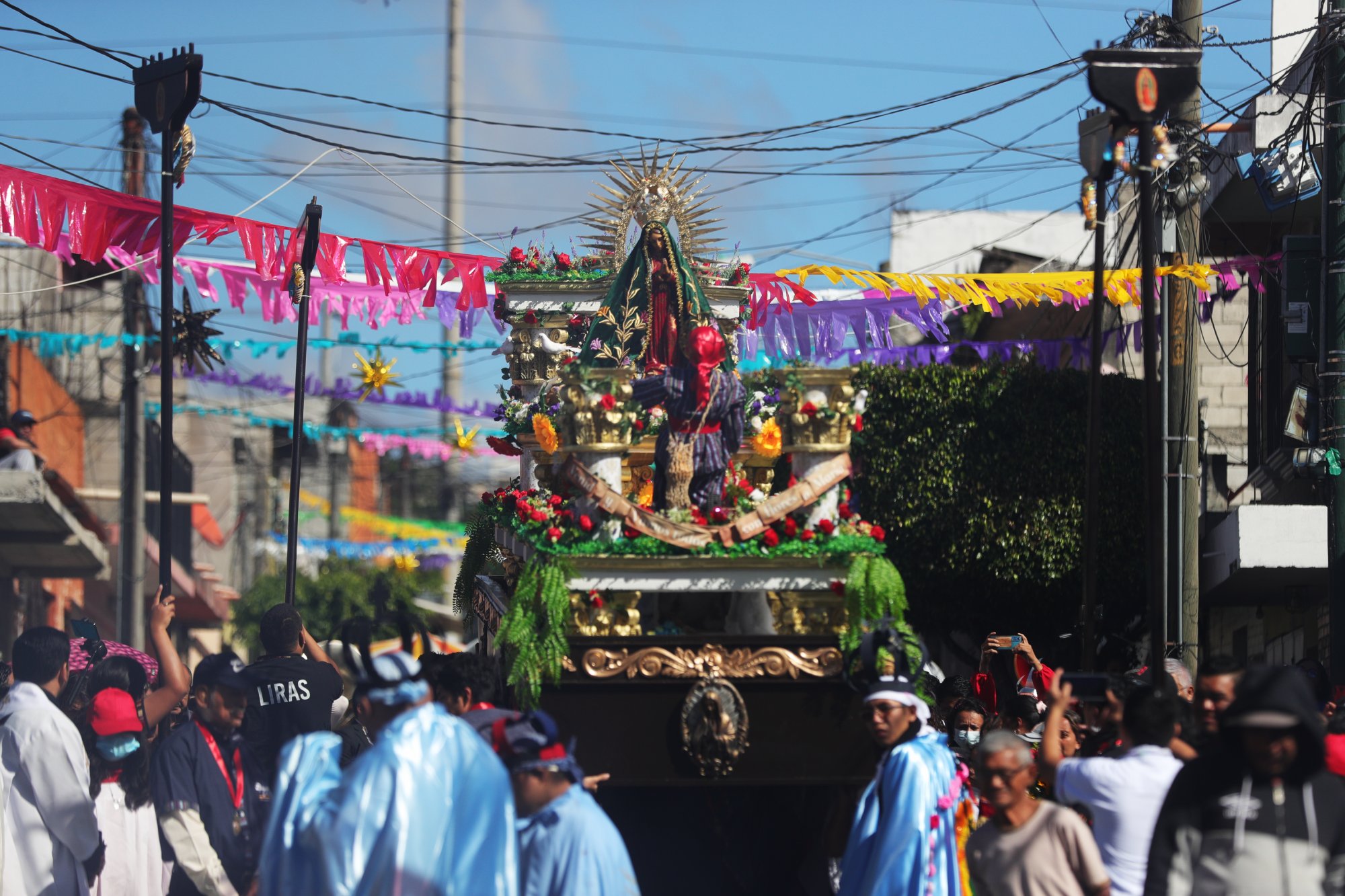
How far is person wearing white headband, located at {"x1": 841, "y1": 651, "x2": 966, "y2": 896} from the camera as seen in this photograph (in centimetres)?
775

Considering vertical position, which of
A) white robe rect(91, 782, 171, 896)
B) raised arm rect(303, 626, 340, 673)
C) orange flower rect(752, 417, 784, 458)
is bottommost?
white robe rect(91, 782, 171, 896)

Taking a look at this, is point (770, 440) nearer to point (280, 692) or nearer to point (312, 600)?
point (280, 692)

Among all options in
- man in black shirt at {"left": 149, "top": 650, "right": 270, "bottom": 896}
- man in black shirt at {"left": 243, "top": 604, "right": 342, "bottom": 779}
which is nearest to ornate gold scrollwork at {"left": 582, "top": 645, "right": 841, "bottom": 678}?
man in black shirt at {"left": 243, "top": 604, "right": 342, "bottom": 779}

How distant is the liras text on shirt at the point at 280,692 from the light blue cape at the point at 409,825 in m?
2.42

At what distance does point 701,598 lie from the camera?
11031 mm

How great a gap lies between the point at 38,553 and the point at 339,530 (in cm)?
4010

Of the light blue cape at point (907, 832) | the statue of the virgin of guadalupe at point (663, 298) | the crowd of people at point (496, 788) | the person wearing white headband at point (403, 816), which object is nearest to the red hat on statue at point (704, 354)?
the statue of the virgin of guadalupe at point (663, 298)

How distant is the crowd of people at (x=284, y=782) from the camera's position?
6906 mm

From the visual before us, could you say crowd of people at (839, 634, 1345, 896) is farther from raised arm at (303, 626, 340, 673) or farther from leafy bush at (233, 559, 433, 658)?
leafy bush at (233, 559, 433, 658)

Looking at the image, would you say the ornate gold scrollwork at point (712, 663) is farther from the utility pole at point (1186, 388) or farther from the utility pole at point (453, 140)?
the utility pole at point (453, 140)

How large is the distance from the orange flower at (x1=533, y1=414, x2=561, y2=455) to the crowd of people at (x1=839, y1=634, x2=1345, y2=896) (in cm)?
278

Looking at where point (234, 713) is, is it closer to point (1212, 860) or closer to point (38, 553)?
point (1212, 860)

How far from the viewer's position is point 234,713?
9375 millimetres

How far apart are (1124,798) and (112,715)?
5.77 metres
